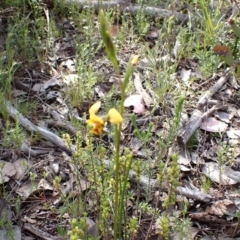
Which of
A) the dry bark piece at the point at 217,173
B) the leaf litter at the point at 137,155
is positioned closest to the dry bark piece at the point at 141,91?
the leaf litter at the point at 137,155

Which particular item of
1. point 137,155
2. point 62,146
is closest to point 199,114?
point 137,155

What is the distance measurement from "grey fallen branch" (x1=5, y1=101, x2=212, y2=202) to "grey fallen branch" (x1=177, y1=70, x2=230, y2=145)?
324mm

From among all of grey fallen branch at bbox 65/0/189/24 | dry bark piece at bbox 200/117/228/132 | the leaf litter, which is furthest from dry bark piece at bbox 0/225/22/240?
grey fallen branch at bbox 65/0/189/24

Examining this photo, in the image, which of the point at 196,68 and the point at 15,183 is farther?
the point at 196,68

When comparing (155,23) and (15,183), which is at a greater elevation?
(155,23)

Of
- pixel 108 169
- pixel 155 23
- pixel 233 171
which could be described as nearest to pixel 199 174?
pixel 233 171

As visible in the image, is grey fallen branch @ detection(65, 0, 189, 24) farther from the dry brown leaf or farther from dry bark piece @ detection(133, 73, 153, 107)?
the dry brown leaf

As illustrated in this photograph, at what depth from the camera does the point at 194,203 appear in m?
2.01

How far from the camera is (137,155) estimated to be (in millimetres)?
2246

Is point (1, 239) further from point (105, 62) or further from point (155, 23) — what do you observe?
point (155, 23)

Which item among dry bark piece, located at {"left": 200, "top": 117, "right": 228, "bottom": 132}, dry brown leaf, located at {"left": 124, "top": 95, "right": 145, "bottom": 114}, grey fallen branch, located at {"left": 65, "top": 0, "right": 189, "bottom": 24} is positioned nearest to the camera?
dry bark piece, located at {"left": 200, "top": 117, "right": 228, "bottom": 132}

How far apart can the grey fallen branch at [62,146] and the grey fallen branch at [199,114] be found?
324 mm

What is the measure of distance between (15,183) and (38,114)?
505 millimetres

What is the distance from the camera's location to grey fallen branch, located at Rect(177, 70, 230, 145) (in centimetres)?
229
